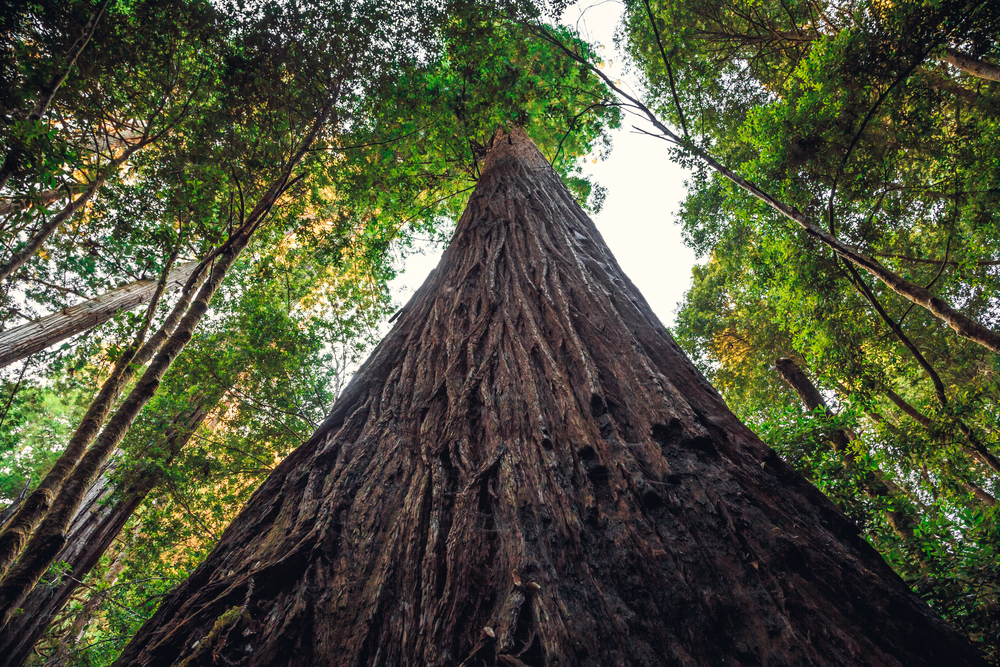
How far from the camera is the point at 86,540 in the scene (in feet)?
16.4

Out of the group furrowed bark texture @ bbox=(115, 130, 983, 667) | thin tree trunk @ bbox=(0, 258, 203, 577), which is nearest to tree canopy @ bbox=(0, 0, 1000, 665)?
thin tree trunk @ bbox=(0, 258, 203, 577)

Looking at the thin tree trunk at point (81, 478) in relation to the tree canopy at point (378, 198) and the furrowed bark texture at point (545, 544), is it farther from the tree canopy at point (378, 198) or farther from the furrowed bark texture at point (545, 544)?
the furrowed bark texture at point (545, 544)

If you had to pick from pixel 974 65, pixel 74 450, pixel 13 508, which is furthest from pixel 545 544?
pixel 13 508

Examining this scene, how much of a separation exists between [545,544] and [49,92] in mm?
5193

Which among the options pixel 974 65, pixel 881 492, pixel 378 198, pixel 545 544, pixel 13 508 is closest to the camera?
pixel 545 544

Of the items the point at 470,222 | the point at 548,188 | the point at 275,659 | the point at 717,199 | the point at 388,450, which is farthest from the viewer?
the point at 717,199

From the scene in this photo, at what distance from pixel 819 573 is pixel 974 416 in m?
5.26

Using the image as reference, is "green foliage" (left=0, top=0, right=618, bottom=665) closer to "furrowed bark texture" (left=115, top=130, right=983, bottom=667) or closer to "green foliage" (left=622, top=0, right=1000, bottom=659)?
"green foliage" (left=622, top=0, right=1000, bottom=659)

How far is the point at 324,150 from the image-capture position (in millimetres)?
5539

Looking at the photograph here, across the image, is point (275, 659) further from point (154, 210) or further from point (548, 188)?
point (154, 210)

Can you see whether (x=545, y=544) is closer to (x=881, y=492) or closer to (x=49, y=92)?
(x=881, y=492)

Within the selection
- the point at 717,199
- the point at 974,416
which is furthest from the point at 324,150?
the point at 974,416

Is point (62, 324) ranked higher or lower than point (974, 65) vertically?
lower

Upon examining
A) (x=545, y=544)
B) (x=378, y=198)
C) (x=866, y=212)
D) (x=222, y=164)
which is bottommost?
(x=545, y=544)
